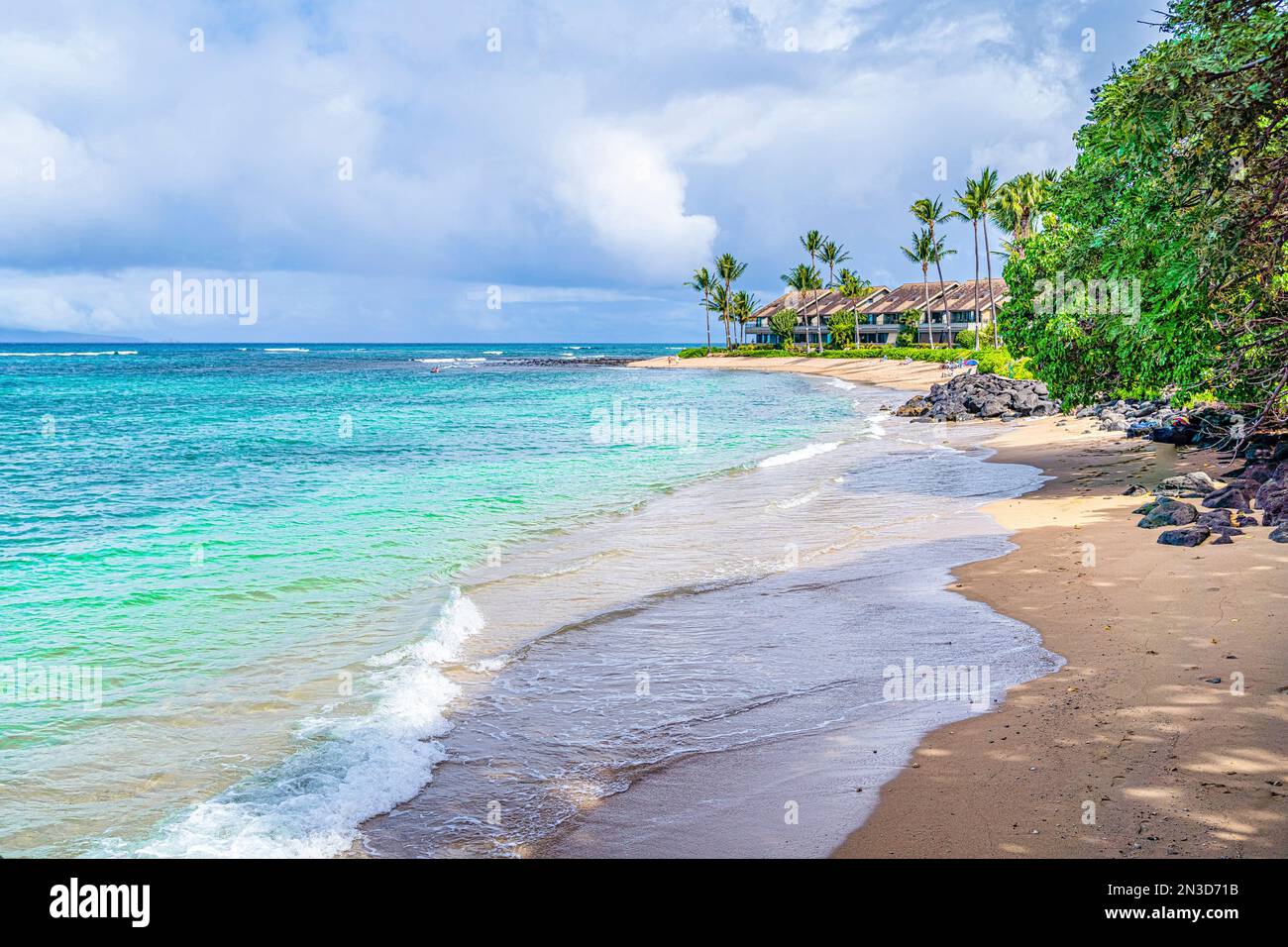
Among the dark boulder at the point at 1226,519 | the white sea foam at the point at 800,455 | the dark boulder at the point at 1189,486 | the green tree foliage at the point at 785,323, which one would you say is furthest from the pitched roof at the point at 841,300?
the dark boulder at the point at 1226,519

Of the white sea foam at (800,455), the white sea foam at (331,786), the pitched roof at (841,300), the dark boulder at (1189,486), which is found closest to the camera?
the white sea foam at (331,786)

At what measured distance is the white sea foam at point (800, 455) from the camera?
33294mm

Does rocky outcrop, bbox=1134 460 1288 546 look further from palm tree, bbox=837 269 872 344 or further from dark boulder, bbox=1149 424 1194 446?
palm tree, bbox=837 269 872 344

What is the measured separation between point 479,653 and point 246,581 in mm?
6920

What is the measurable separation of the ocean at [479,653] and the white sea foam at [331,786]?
3 centimetres

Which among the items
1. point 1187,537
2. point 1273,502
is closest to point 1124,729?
point 1187,537

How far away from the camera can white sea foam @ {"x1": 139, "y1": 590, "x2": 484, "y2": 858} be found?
7.43 meters

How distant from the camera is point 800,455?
3500 centimetres

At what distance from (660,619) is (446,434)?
1372 inches

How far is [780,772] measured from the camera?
821 centimetres

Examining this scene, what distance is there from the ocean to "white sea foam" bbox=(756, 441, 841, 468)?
217cm

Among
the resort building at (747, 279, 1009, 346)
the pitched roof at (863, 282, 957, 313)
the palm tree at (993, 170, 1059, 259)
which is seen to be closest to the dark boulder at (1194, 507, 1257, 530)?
the palm tree at (993, 170, 1059, 259)

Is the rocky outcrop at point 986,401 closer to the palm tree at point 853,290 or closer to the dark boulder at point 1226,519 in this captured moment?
the dark boulder at point 1226,519
